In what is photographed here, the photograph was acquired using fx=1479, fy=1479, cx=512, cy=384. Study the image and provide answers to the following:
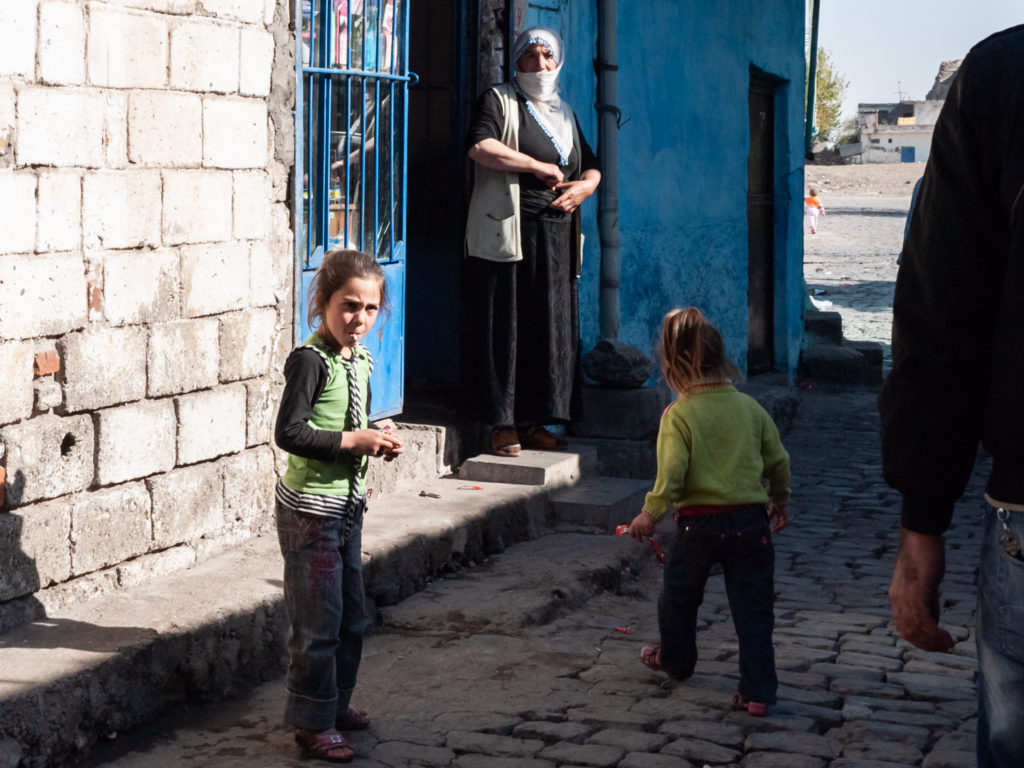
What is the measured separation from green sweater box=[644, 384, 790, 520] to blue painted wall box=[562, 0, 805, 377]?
12.7ft

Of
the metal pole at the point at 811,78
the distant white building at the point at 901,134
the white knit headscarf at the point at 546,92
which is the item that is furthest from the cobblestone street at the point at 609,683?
the distant white building at the point at 901,134

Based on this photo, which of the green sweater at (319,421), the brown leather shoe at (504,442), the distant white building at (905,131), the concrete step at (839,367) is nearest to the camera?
the green sweater at (319,421)

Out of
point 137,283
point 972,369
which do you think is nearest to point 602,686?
point 137,283

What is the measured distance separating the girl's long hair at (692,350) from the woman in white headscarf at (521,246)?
7.74ft

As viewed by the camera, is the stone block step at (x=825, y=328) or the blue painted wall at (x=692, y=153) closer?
the blue painted wall at (x=692, y=153)

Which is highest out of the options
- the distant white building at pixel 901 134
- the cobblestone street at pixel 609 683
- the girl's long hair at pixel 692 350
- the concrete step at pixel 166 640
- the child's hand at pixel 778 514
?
the distant white building at pixel 901 134

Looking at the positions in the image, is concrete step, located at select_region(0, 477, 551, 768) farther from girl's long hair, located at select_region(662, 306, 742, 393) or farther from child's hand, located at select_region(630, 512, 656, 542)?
girl's long hair, located at select_region(662, 306, 742, 393)

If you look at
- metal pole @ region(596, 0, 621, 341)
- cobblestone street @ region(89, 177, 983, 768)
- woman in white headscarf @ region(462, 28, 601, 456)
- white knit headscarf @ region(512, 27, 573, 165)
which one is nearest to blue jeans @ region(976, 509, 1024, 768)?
cobblestone street @ region(89, 177, 983, 768)

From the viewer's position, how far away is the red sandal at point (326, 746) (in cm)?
391

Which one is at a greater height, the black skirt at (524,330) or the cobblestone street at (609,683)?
the black skirt at (524,330)

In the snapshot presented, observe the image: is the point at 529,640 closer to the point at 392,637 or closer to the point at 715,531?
the point at 392,637

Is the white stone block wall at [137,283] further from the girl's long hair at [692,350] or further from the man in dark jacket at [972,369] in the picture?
the man in dark jacket at [972,369]

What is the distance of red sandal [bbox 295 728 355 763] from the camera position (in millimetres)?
3908

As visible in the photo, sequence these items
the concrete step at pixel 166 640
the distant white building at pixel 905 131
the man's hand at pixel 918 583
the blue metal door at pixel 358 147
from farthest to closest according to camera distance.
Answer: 1. the distant white building at pixel 905 131
2. the blue metal door at pixel 358 147
3. the concrete step at pixel 166 640
4. the man's hand at pixel 918 583
